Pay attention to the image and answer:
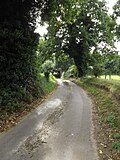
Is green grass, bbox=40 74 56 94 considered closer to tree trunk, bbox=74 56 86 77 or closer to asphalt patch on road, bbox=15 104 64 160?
asphalt patch on road, bbox=15 104 64 160

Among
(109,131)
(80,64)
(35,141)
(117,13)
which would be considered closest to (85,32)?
(80,64)

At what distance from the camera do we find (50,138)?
9.36m

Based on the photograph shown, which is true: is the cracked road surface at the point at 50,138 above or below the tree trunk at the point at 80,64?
below

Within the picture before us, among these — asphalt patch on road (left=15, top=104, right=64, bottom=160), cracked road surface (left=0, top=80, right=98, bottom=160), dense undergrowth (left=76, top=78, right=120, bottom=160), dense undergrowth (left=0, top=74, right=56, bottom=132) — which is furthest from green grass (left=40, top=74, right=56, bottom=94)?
asphalt patch on road (left=15, top=104, right=64, bottom=160)

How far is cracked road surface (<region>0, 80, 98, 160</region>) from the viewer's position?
776 centimetres

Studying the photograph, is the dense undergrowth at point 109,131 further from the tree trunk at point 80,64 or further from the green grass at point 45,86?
the tree trunk at point 80,64

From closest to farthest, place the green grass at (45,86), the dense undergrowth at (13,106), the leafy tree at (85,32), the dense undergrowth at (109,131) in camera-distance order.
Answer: the dense undergrowth at (109,131) → the dense undergrowth at (13,106) → the green grass at (45,86) → the leafy tree at (85,32)

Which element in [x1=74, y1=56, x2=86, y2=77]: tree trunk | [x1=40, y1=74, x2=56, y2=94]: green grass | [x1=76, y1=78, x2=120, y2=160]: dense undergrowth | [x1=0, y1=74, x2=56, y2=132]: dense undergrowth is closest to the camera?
[x1=76, y1=78, x2=120, y2=160]: dense undergrowth

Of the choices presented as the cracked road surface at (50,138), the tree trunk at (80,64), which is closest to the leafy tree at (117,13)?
the cracked road surface at (50,138)

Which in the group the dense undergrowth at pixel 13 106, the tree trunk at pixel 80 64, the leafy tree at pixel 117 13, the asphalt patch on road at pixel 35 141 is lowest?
the asphalt patch on road at pixel 35 141

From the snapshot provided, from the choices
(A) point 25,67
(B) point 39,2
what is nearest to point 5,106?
(A) point 25,67

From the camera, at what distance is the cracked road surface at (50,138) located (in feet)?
25.5

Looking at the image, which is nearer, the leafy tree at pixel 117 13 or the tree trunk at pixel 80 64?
the leafy tree at pixel 117 13

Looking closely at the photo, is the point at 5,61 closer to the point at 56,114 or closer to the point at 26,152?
the point at 56,114
